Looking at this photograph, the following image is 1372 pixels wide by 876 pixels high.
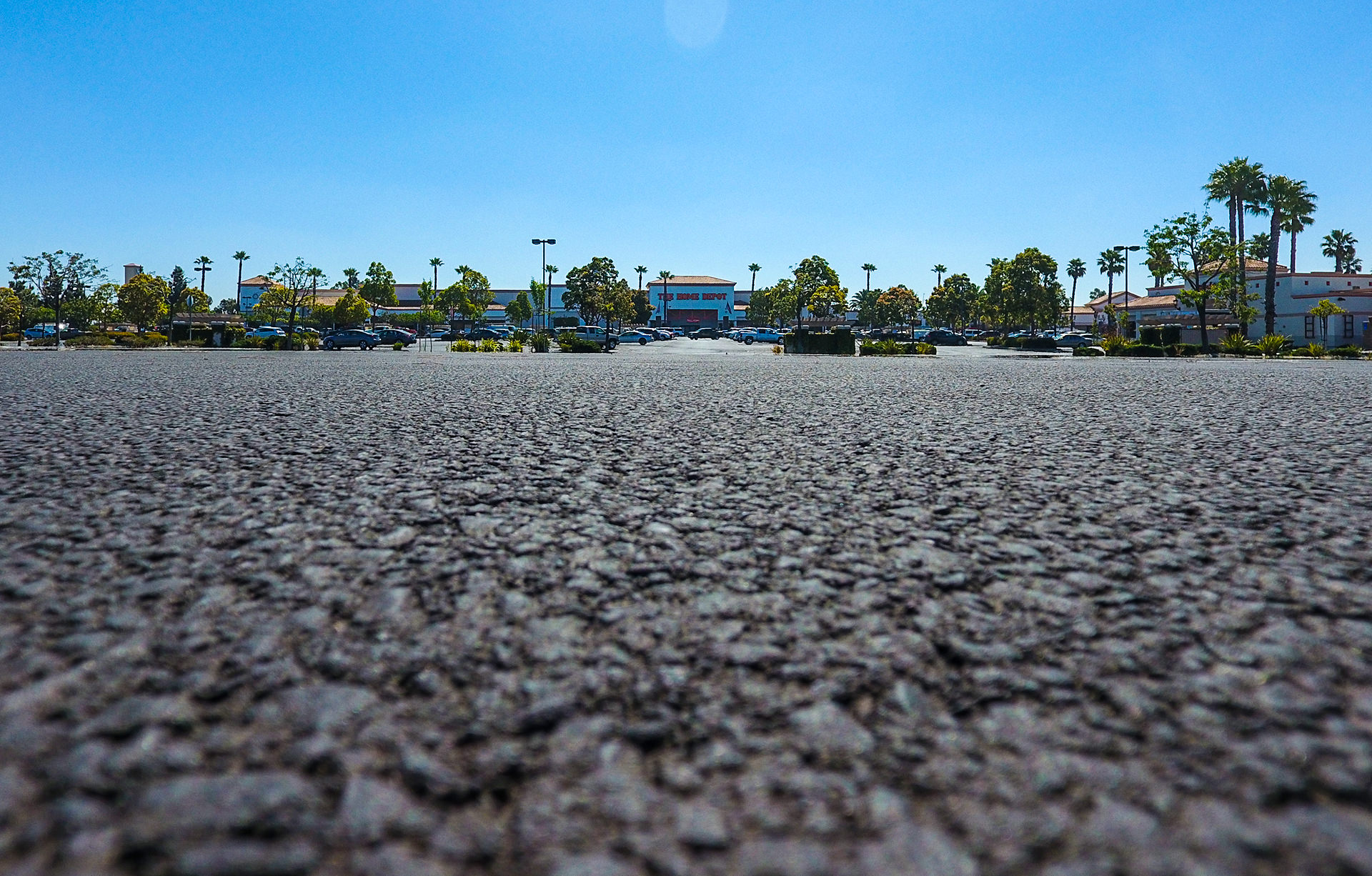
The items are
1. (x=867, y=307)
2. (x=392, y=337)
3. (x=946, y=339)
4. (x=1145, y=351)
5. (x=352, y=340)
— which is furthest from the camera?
(x=867, y=307)

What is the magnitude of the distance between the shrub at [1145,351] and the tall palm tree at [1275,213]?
2272 centimetres

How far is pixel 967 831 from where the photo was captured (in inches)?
55.5

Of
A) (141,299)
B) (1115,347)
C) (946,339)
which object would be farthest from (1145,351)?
(141,299)

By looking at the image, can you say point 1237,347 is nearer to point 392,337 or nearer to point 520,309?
point 392,337

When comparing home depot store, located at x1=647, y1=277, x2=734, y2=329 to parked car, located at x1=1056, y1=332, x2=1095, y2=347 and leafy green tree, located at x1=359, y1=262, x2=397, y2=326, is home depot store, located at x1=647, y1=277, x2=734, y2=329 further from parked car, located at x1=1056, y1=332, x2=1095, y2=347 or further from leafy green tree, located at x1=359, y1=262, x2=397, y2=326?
parked car, located at x1=1056, y1=332, x2=1095, y2=347

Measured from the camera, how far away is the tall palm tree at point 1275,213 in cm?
5722

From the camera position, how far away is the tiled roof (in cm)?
14450

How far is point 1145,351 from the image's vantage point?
41062 millimetres

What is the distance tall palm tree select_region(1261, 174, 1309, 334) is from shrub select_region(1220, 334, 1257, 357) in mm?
18047

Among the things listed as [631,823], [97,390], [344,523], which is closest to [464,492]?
[344,523]

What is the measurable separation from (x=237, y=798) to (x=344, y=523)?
2361 millimetres

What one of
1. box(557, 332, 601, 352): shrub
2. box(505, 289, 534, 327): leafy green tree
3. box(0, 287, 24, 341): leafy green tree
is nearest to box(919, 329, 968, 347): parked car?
box(557, 332, 601, 352): shrub

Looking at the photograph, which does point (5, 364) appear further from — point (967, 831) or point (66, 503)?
point (967, 831)

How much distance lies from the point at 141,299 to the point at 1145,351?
87272 millimetres
